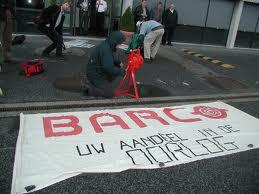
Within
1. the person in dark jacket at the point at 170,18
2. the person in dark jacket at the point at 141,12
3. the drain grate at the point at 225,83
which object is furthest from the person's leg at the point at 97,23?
the drain grate at the point at 225,83

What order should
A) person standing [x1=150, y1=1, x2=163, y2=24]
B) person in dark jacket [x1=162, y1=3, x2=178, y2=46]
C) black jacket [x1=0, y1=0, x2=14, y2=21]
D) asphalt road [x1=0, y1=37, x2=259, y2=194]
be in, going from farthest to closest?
1. person in dark jacket [x1=162, y1=3, x2=178, y2=46]
2. person standing [x1=150, y1=1, x2=163, y2=24]
3. black jacket [x1=0, y1=0, x2=14, y2=21]
4. asphalt road [x1=0, y1=37, x2=259, y2=194]

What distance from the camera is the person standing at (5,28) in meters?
7.89

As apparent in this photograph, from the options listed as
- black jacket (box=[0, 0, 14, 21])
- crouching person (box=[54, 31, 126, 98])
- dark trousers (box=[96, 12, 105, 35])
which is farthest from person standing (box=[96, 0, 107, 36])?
crouching person (box=[54, 31, 126, 98])

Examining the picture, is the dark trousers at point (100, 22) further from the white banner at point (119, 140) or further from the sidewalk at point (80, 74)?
the white banner at point (119, 140)

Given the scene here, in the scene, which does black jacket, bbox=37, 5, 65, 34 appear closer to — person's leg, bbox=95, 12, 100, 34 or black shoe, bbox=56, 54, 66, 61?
black shoe, bbox=56, 54, 66, 61

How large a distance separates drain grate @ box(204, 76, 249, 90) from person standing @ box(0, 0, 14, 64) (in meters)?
5.82

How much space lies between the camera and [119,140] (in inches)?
193

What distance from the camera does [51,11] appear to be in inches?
354

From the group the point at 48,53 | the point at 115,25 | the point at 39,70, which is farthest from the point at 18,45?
the point at 115,25

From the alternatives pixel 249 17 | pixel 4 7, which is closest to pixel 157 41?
pixel 4 7

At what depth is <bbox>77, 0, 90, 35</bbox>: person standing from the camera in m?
13.5

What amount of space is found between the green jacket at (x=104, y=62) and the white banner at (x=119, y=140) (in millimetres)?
969

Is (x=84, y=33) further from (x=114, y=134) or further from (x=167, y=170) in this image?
(x=167, y=170)

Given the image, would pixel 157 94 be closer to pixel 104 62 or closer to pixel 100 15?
pixel 104 62
